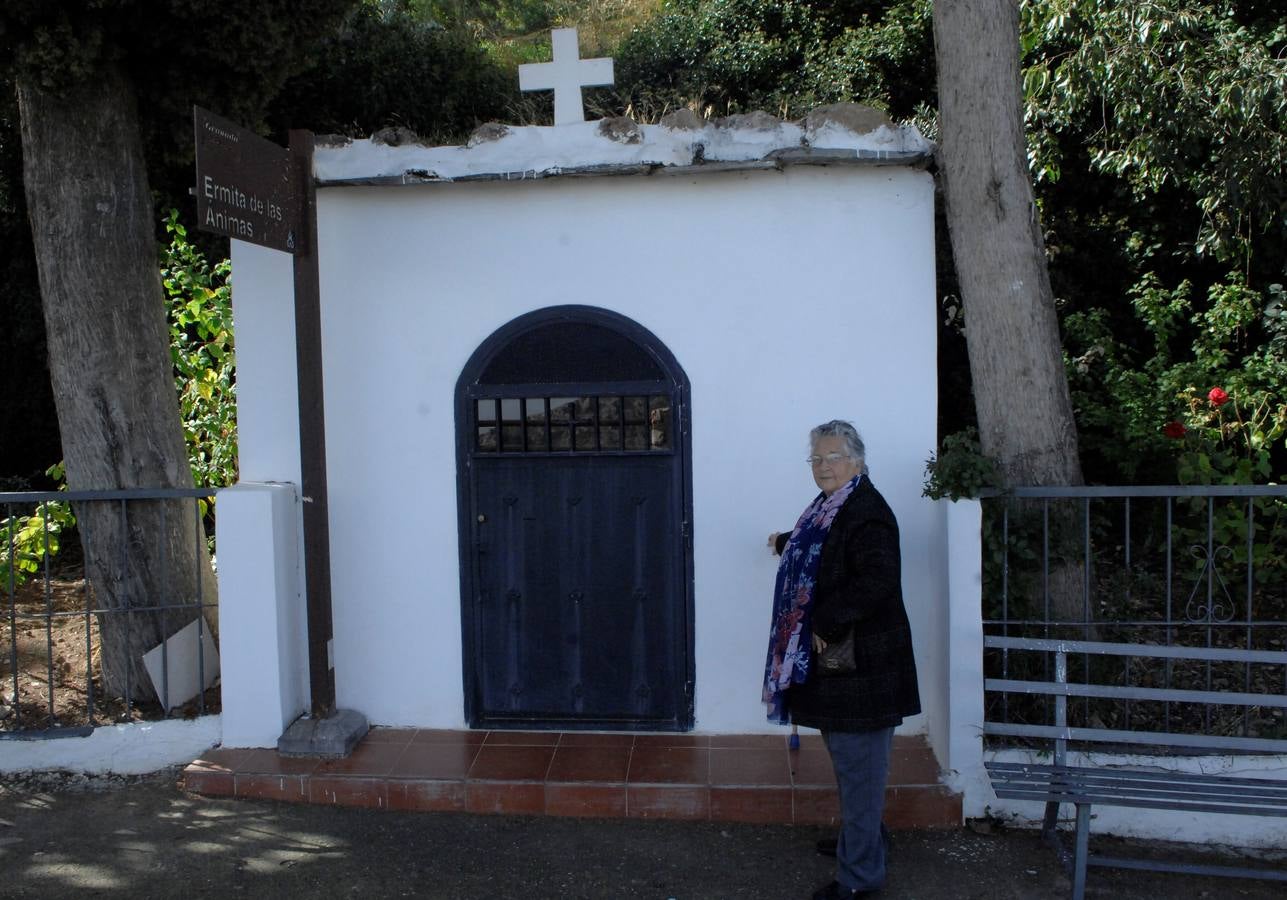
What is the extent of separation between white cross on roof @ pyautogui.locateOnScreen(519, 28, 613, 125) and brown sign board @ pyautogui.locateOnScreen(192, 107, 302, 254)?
121 cm

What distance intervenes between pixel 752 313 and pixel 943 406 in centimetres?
374

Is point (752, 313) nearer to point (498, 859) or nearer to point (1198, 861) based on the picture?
point (498, 859)

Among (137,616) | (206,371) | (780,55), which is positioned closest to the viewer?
(137,616)

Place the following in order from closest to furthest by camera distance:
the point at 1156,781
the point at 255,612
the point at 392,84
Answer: the point at 1156,781, the point at 255,612, the point at 392,84

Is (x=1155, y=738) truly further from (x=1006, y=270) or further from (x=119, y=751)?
(x=119, y=751)

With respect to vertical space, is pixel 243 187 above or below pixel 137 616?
above

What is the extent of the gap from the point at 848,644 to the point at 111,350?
3.76 metres

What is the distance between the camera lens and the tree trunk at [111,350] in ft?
16.4

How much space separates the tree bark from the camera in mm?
4484

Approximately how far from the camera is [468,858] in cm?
405

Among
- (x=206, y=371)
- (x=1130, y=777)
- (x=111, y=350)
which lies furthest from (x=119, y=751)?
(x=1130, y=777)

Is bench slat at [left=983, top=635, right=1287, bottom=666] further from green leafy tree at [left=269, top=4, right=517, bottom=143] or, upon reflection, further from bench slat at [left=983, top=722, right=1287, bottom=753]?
green leafy tree at [left=269, top=4, right=517, bottom=143]

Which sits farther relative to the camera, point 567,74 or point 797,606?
point 567,74

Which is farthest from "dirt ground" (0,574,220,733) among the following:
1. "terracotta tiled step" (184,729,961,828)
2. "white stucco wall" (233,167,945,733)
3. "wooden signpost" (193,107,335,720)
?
"white stucco wall" (233,167,945,733)
